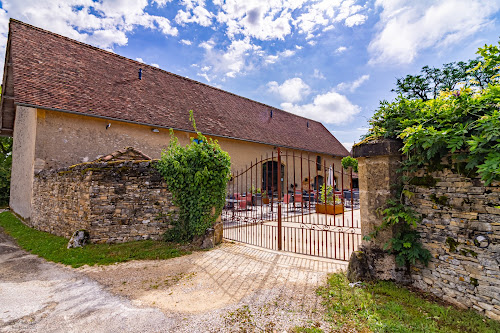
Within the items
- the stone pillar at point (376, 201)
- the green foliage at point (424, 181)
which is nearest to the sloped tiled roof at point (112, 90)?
the stone pillar at point (376, 201)

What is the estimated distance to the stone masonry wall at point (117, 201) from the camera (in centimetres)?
628

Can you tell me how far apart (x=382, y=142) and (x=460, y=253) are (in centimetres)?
178

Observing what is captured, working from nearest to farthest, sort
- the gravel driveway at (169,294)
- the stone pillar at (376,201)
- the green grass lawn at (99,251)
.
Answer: the gravel driveway at (169,294) < the stone pillar at (376,201) < the green grass lawn at (99,251)

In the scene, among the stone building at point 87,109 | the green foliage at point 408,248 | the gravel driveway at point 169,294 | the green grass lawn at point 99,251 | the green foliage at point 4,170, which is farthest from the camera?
the green foliage at point 4,170

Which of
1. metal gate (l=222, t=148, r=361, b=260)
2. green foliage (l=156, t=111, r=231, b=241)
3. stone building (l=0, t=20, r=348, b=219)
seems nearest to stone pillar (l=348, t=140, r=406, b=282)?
metal gate (l=222, t=148, r=361, b=260)

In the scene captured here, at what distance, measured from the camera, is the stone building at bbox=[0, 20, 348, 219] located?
883 cm

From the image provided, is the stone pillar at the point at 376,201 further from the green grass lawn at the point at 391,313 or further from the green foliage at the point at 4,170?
the green foliage at the point at 4,170

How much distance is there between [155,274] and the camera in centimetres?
458

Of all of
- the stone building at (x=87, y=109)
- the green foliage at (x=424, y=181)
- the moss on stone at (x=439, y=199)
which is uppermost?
the stone building at (x=87, y=109)

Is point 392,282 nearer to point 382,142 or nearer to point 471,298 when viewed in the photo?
point 471,298

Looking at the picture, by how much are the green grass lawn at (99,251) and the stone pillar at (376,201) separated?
154 inches

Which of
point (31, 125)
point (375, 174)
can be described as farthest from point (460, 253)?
point (31, 125)

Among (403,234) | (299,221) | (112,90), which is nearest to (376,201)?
(403,234)

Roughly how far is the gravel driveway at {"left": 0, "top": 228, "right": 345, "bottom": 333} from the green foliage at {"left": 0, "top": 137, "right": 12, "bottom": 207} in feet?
54.0
